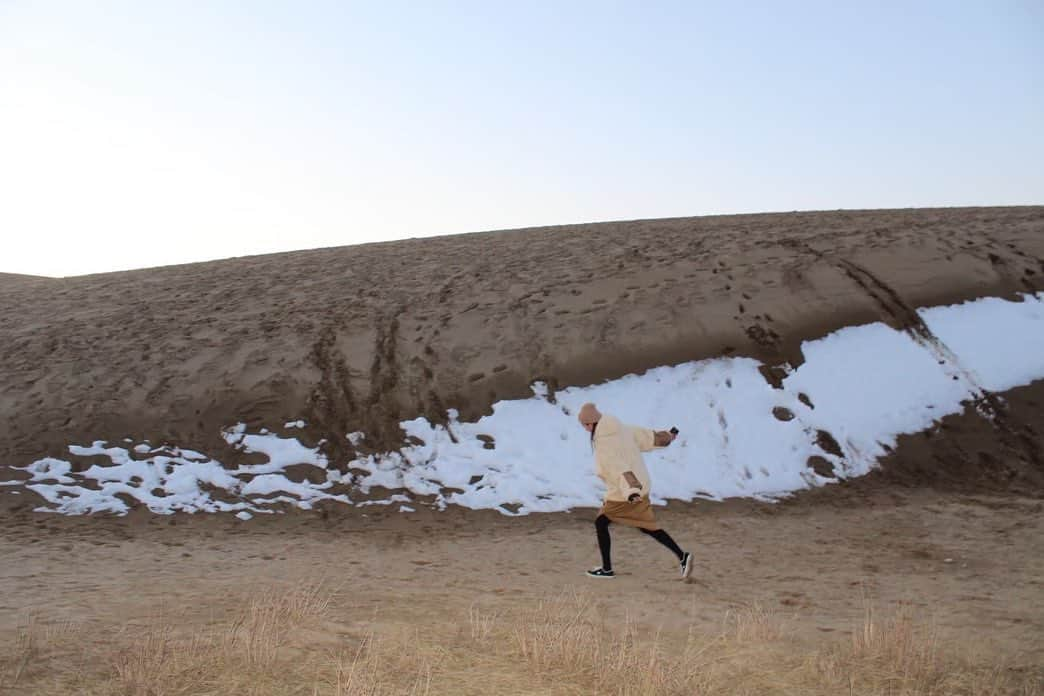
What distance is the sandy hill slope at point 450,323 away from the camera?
14.1m

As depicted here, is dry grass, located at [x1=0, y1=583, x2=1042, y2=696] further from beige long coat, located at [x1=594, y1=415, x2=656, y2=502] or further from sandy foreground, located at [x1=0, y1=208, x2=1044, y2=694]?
beige long coat, located at [x1=594, y1=415, x2=656, y2=502]

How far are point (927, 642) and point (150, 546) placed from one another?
890 centimetres

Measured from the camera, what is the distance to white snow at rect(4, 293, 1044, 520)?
11977 millimetres

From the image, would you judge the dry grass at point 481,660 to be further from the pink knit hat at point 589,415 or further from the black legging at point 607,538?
the pink knit hat at point 589,415

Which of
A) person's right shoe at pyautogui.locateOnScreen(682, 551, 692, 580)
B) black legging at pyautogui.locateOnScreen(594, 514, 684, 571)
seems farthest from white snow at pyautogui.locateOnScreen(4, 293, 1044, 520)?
person's right shoe at pyautogui.locateOnScreen(682, 551, 692, 580)

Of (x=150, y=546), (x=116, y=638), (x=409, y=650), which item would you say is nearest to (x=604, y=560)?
(x=409, y=650)

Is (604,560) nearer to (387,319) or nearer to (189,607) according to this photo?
(189,607)

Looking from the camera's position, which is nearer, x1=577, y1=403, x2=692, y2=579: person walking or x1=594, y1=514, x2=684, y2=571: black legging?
x1=577, y1=403, x2=692, y2=579: person walking

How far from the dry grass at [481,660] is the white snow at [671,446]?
5.59m

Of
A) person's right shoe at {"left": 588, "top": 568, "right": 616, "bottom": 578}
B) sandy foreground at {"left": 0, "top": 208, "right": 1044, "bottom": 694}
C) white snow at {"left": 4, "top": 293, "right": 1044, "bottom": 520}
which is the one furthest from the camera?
white snow at {"left": 4, "top": 293, "right": 1044, "bottom": 520}

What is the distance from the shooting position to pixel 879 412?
13195 mm

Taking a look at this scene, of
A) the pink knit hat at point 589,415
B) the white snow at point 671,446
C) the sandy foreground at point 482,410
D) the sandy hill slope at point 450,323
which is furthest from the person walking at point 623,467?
the sandy hill slope at point 450,323

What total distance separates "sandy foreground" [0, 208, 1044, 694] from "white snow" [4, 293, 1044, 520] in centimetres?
38

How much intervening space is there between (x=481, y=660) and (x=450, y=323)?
38.2 ft
